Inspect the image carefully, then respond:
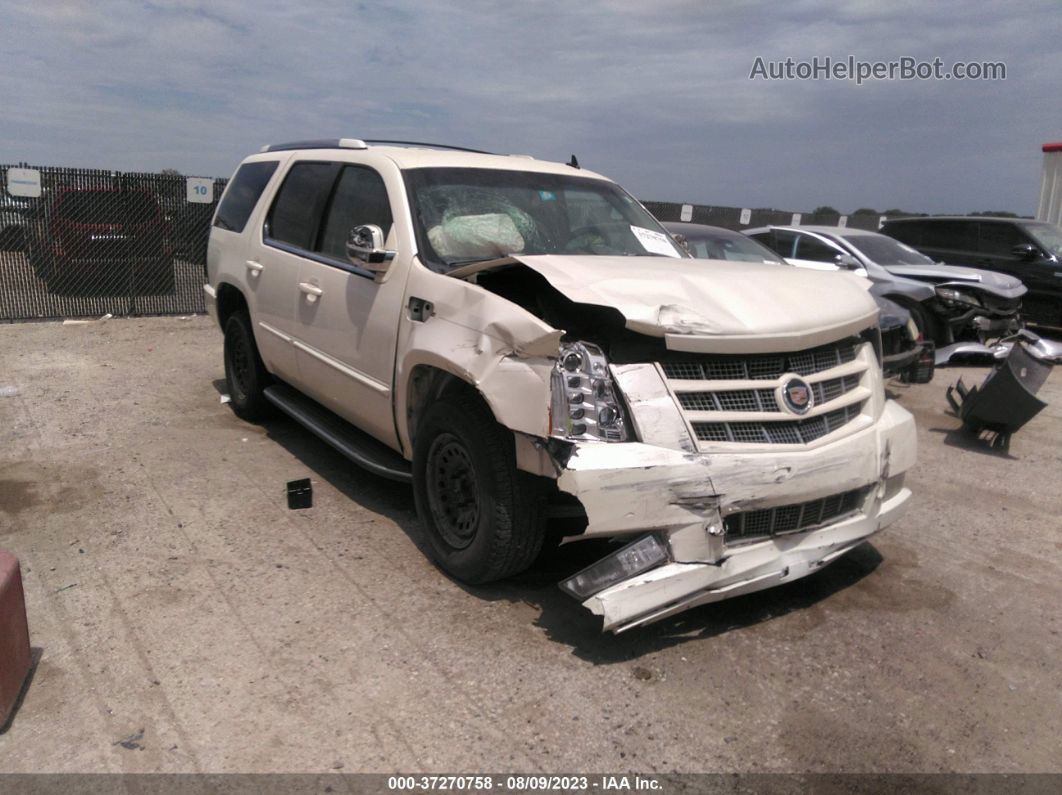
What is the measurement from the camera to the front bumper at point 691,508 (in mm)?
3100

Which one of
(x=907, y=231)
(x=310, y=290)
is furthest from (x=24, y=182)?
(x=907, y=231)

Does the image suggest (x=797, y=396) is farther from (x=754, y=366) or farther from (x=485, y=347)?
(x=485, y=347)

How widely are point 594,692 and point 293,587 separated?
156cm

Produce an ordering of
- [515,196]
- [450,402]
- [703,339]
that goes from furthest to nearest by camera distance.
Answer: [515,196] → [450,402] → [703,339]

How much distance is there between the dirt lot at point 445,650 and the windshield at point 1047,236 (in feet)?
28.8

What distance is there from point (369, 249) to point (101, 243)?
922cm

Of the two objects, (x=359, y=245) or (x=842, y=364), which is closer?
(x=842, y=364)

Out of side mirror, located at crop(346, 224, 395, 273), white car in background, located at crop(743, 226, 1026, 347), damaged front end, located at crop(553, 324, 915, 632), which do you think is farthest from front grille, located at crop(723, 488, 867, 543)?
white car in background, located at crop(743, 226, 1026, 347)

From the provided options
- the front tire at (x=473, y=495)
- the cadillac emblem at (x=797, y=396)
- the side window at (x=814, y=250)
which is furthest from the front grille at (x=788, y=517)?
the side window at (x=814, y=250)

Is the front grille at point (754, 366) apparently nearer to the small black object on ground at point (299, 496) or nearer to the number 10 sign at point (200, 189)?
the small black object on ground at point (299, 496)

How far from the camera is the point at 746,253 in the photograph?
9.02 metres

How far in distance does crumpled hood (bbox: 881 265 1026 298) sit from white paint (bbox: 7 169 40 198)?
1093 cm

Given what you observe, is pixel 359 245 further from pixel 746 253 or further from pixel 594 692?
pixel 746 253

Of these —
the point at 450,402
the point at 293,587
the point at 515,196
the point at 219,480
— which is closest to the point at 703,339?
the point at 450,402
